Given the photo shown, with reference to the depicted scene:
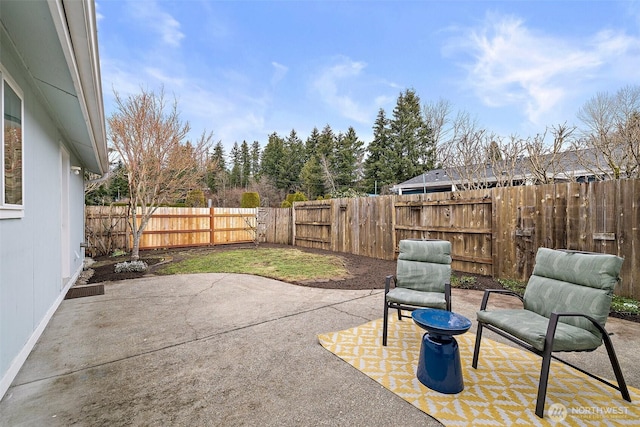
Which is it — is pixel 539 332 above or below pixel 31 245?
below

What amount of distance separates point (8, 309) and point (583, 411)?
4134mm

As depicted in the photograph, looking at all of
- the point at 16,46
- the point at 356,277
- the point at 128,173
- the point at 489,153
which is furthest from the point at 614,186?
the point at 128,173

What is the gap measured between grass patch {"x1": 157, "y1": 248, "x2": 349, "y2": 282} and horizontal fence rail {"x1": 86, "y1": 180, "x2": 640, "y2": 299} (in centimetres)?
141

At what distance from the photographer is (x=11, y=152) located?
2307 millimetres

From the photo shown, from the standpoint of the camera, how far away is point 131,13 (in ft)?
20.3

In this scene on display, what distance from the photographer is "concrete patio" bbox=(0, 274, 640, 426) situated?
180 cm

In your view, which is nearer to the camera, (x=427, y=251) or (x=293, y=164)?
(x=427, y=251)

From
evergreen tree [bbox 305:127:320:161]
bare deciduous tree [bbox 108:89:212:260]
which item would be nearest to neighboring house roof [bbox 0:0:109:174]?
bare deciduous tree [bbox 108:89:212:260]

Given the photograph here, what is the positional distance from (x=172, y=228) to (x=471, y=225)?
9.48 meters

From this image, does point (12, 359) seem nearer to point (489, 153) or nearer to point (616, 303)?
point (616, 303)

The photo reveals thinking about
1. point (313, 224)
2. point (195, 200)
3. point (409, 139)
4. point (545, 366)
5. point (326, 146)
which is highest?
point (326, 146)

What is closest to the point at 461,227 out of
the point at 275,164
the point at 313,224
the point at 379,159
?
the point at 313,224

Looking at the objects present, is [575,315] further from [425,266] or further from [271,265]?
[271,265]

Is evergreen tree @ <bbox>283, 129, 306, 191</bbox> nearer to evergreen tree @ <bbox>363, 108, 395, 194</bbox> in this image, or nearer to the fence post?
evergreen tree @ <bbox>363, 108, 395, 194</bbox>
